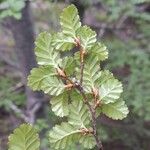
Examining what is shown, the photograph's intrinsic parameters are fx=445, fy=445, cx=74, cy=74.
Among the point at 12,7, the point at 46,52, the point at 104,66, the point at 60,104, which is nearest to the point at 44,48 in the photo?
the point at 46,52

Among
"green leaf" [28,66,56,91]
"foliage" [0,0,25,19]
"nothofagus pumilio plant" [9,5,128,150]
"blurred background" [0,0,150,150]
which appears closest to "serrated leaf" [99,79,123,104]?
"nothofagus pumilio plant" [9,5,128,150]

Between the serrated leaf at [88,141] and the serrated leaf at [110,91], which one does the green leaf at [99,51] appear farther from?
the serrated leaf at [88,141]

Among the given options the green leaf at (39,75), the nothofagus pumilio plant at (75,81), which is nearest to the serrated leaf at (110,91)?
the nothofagus pumilio plant at (75,81)

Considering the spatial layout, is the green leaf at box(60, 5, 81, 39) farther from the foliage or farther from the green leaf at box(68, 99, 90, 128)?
the foliage

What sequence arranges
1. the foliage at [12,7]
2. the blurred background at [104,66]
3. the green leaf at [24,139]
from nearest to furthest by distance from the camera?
1. the green leaf at [24,139]
2. the foliage at [12,7]
3. the blurred background at [104,66]

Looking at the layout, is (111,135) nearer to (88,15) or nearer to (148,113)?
(148,113)

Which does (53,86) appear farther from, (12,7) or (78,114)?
(12,7)

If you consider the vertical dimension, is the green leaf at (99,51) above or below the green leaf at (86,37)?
below
